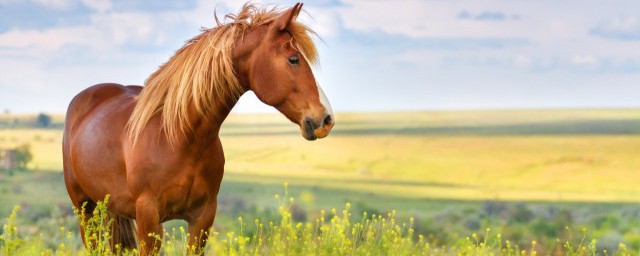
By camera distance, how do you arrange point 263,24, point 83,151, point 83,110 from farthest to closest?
1. point 83,110
2. point 83,151
3. point 263,24

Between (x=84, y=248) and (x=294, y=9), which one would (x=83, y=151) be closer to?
(x=84, y=248)

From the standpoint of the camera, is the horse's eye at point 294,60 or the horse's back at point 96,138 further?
the horse's back at point 96,138

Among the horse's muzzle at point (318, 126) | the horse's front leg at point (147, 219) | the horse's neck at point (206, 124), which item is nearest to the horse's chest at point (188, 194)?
the horse's front leg at point (147, 219)

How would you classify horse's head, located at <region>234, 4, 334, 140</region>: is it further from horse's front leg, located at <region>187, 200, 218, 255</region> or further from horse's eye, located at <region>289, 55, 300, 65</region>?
horse's front leg, located at <region>187, 200, 218, 255</region>

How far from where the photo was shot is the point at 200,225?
7.40 meters

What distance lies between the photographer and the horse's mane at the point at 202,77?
6.97 meters

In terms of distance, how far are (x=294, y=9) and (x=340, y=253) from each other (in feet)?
7.20

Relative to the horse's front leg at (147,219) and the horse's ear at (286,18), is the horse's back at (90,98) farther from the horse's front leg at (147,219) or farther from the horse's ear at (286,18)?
the horse's ear at (286,18)

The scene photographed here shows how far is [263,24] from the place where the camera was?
276 inches

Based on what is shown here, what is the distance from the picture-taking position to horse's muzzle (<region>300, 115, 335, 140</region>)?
649 cm

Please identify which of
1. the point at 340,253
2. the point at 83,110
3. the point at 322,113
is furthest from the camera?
the point at 83,110

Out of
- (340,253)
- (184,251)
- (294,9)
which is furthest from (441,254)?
(294,9)

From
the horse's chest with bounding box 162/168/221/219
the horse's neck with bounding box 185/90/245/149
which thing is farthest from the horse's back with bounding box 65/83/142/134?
the horse's chest with bounding box 162/168/221/219

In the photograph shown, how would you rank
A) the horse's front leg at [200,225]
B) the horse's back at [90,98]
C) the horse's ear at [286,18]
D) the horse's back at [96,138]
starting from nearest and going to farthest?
the horse's ear at [286,18] < the horse's front leg at [200,225] < the horse's back at [96,138] < the horse's back at [90,98]
